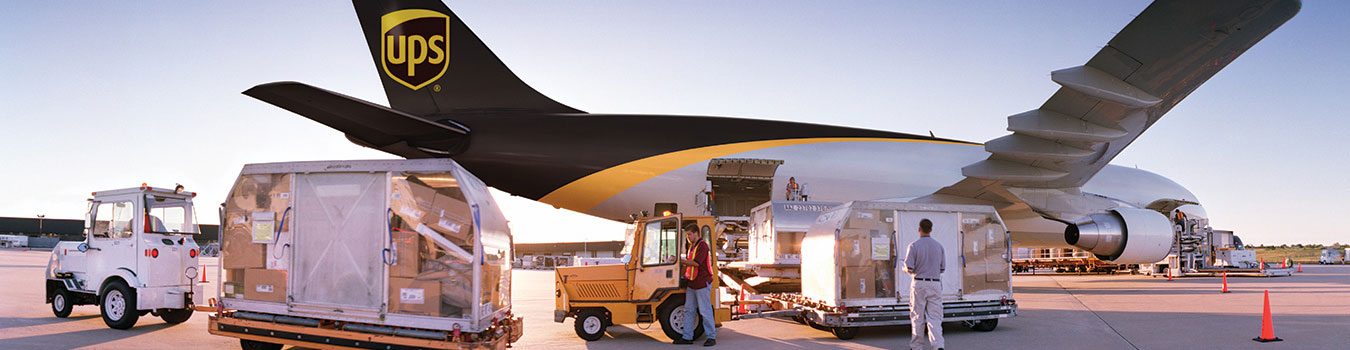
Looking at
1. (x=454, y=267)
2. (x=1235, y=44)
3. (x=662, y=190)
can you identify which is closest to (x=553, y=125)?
(x=662, y=190)

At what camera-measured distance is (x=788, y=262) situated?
40.4 feet

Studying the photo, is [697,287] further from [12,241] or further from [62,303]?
[12,241]

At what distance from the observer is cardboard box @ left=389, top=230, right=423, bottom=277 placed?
22.3 ft

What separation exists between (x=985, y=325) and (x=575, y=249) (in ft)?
221

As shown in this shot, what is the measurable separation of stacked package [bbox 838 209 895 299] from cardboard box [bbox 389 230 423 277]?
5363mm

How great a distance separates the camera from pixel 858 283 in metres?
10.2

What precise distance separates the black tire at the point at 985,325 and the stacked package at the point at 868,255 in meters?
1.39

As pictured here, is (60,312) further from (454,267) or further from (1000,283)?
(1000,283)

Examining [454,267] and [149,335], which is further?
[149,335]

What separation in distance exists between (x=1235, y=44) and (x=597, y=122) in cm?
1126

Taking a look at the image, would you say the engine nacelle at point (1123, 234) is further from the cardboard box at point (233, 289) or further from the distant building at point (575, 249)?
the distant building at point (575, 249)

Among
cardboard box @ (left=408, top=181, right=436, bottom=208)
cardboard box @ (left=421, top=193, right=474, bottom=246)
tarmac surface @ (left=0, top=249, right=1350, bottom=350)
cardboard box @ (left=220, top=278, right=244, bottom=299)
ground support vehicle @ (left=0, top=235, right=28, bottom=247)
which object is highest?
cardboard box @ (left=408, top=181, right=436, bottom=208)

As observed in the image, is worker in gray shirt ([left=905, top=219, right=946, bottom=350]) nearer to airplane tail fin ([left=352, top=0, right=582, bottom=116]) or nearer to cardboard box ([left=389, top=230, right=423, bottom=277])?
cardboard box ([left=389, top=230, right=423, bottom=277])

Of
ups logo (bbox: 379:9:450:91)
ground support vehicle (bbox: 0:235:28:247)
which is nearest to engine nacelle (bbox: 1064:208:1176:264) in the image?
ups logo (bbox: 379:9:450:91)
